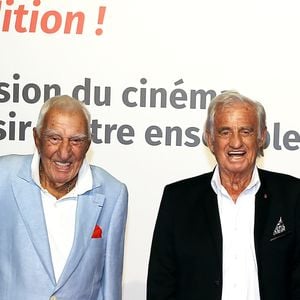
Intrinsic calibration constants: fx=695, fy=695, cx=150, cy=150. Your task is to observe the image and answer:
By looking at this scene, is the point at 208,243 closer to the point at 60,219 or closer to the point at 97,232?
the point at 97,232

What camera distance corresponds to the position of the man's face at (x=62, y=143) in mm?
2682

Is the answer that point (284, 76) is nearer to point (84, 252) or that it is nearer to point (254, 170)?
point (254, 170)

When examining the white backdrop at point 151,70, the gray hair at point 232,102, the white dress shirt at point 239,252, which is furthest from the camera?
the white backdrop at point 151,70

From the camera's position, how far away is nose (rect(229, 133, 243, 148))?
8.71ft

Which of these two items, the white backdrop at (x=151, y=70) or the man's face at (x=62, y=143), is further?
the white backdrop at (x=151, y=70)

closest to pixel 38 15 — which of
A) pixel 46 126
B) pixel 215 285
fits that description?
pixel 46 126

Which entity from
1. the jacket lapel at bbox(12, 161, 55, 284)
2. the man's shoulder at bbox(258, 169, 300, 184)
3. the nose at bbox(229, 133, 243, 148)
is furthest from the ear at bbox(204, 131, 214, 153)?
the jacket lapel at bbox(12, 161, 55, 284)

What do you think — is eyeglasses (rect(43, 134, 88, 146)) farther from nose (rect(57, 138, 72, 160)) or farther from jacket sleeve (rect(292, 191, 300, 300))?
jacket sleeve (rect(292, 191, 300, 300))

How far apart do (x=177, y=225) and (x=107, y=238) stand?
288 millimetres

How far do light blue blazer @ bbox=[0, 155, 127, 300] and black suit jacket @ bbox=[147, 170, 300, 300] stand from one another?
184mm

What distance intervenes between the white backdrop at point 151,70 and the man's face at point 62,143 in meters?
0.97

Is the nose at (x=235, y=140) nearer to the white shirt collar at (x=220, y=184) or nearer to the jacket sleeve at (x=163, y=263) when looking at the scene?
the white shirt collar at (x=220, y=184)

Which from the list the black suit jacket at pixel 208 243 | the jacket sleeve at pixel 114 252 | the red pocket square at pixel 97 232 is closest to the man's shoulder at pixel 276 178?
the black suit jacket at pixel 208 243

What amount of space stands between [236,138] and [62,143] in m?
0.67
